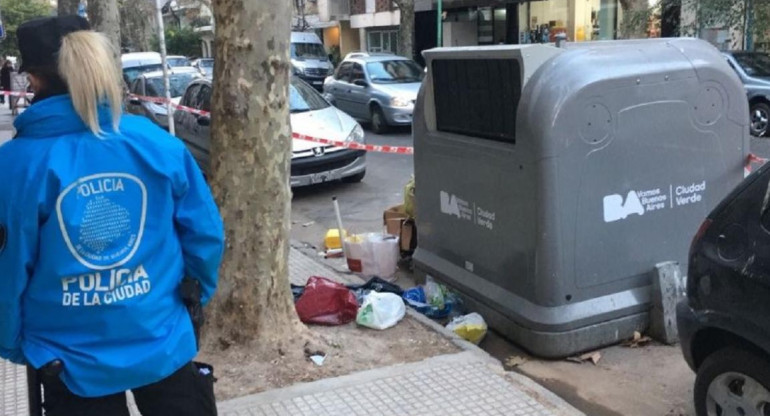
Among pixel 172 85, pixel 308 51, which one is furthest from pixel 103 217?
pixel 308 51

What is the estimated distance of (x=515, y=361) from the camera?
488 centimetres

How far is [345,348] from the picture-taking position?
474 centimetres

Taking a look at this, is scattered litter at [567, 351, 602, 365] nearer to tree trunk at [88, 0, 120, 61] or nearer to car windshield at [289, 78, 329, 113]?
car windshield at [289, 78, 329, 113]

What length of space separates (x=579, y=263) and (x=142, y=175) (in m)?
3.09

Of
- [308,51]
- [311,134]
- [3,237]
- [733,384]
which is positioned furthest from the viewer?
[308,51]

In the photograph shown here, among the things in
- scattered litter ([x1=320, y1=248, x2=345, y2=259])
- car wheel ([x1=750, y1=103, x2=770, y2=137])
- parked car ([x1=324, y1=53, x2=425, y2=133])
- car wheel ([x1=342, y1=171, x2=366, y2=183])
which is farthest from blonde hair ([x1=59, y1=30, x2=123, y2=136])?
parked car ([x1=324, y1=53, x2=425, y2=133])

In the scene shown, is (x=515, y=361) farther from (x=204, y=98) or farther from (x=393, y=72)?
(x=393, y=72)

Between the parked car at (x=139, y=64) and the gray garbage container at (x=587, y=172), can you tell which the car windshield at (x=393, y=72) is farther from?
the gray garbage container at (x=587, y=172)

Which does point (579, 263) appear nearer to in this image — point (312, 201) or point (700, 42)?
point (700, 42)

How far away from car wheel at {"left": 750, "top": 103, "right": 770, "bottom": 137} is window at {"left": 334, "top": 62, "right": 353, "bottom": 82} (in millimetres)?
8430

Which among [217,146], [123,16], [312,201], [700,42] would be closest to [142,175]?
[217,146]

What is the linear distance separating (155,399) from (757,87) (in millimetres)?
13631

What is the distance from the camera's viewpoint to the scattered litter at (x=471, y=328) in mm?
5094

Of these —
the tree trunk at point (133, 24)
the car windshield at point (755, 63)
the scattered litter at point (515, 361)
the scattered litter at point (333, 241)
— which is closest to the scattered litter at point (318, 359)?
the scattered litter at point (515, 361)
